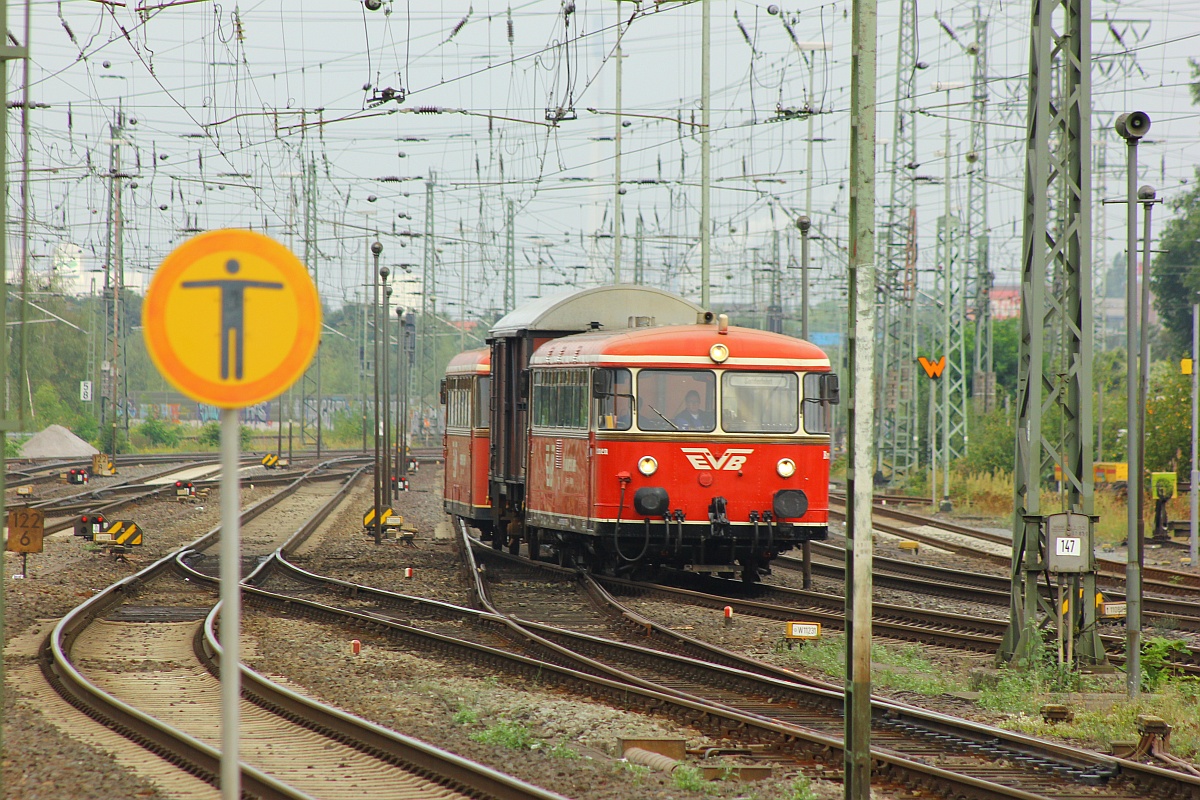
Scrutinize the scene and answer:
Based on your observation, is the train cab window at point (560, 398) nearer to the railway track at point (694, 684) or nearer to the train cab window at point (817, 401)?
the railway track at point (694, 684)

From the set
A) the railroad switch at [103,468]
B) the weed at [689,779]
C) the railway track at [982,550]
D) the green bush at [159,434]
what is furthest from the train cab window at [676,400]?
the green bush at [159,434]

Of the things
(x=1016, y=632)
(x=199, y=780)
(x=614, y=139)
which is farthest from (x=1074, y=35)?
(x=614, y=139)

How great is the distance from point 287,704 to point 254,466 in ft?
151

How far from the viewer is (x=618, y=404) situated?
17.7m

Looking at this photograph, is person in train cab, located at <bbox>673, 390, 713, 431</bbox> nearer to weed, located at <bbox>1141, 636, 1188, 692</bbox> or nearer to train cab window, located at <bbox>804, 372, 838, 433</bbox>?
train cab window, located at <bbox>804, 372, 838, 433</bbox>

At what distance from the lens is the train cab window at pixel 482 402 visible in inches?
923

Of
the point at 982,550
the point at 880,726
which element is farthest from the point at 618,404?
the point at 982,550

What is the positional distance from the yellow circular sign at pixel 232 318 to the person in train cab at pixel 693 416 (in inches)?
516

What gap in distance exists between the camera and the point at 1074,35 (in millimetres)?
12234

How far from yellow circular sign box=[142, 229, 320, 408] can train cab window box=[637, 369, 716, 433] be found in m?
12.9

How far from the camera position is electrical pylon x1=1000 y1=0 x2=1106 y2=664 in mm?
12055

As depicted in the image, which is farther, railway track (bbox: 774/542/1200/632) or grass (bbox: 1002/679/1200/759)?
railway track (bbox: 774/542/1200/632)

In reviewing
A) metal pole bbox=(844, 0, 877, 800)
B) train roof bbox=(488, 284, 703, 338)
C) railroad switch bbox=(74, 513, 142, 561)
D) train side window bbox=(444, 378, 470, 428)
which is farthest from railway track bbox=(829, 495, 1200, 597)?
metal pole bbox=(844, 0, 877, 800)

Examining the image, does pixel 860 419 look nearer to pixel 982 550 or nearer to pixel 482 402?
pixel 482 402
